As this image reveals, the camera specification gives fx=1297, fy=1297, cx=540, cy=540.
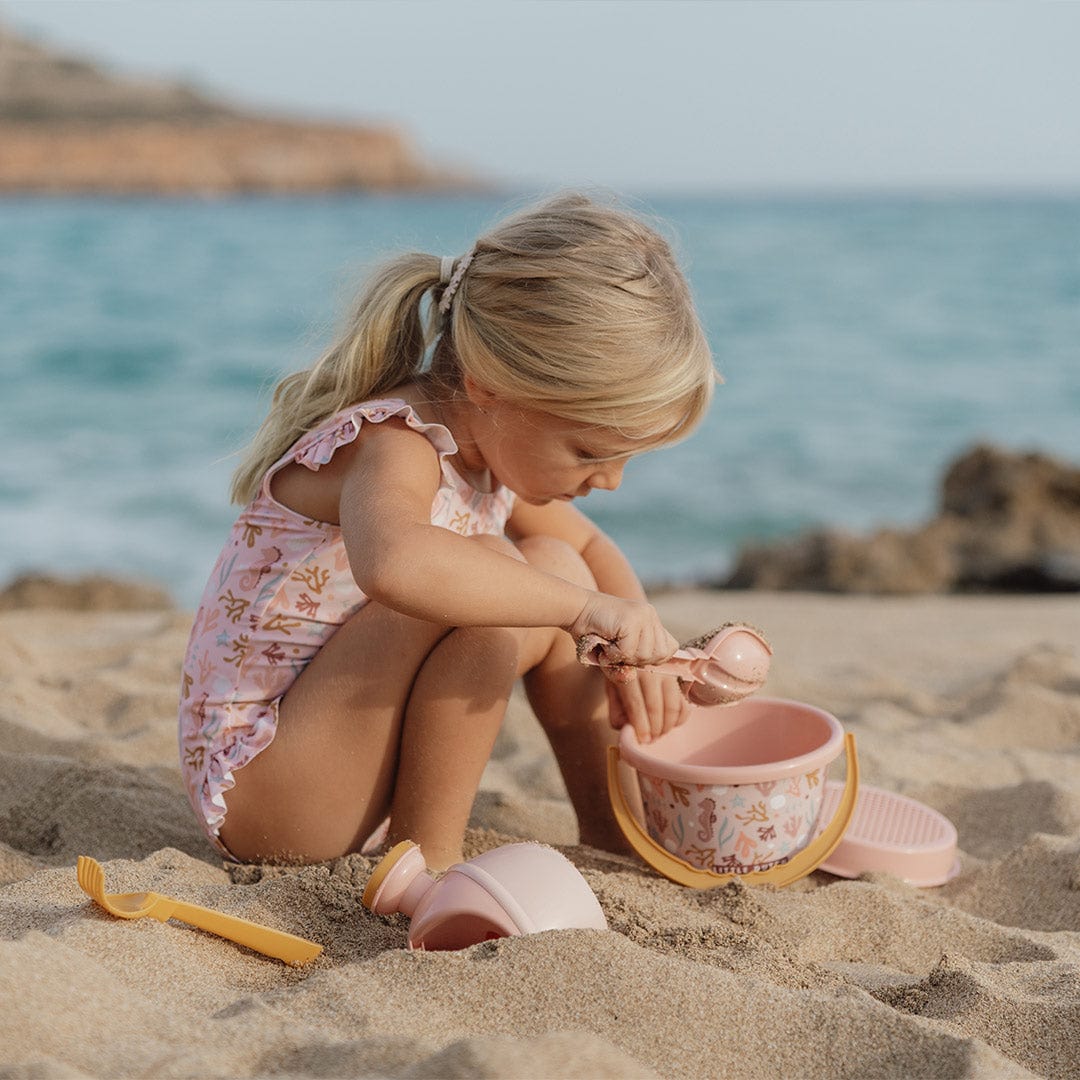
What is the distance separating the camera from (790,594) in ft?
14.7

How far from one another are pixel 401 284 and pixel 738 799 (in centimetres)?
88

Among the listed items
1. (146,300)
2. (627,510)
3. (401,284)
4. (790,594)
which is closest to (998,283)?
(146,300)

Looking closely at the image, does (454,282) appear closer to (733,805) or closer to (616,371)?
(616,371)

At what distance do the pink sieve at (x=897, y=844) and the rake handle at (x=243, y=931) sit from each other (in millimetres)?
845

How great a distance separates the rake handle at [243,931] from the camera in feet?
4.75

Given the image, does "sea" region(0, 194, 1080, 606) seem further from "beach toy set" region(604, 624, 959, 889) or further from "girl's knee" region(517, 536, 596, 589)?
"beach toy set" region(604, 624, 959, 889)

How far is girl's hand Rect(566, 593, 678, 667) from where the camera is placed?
1664 mm

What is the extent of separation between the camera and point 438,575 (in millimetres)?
1604

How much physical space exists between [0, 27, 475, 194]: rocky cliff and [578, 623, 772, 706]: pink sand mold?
1668 inches

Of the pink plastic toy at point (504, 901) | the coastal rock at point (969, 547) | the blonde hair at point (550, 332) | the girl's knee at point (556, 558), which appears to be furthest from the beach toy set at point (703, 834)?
the coastal rock at point (969, 547)

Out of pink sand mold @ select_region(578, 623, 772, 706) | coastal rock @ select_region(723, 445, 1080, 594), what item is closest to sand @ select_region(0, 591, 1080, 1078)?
pink sand mold @ select_region(578, 623, 772, 706)

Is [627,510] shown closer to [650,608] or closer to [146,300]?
[650,608]

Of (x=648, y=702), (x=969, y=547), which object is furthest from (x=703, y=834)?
(x=969, y=547)

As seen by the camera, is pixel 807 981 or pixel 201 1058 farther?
pixel 807 981
